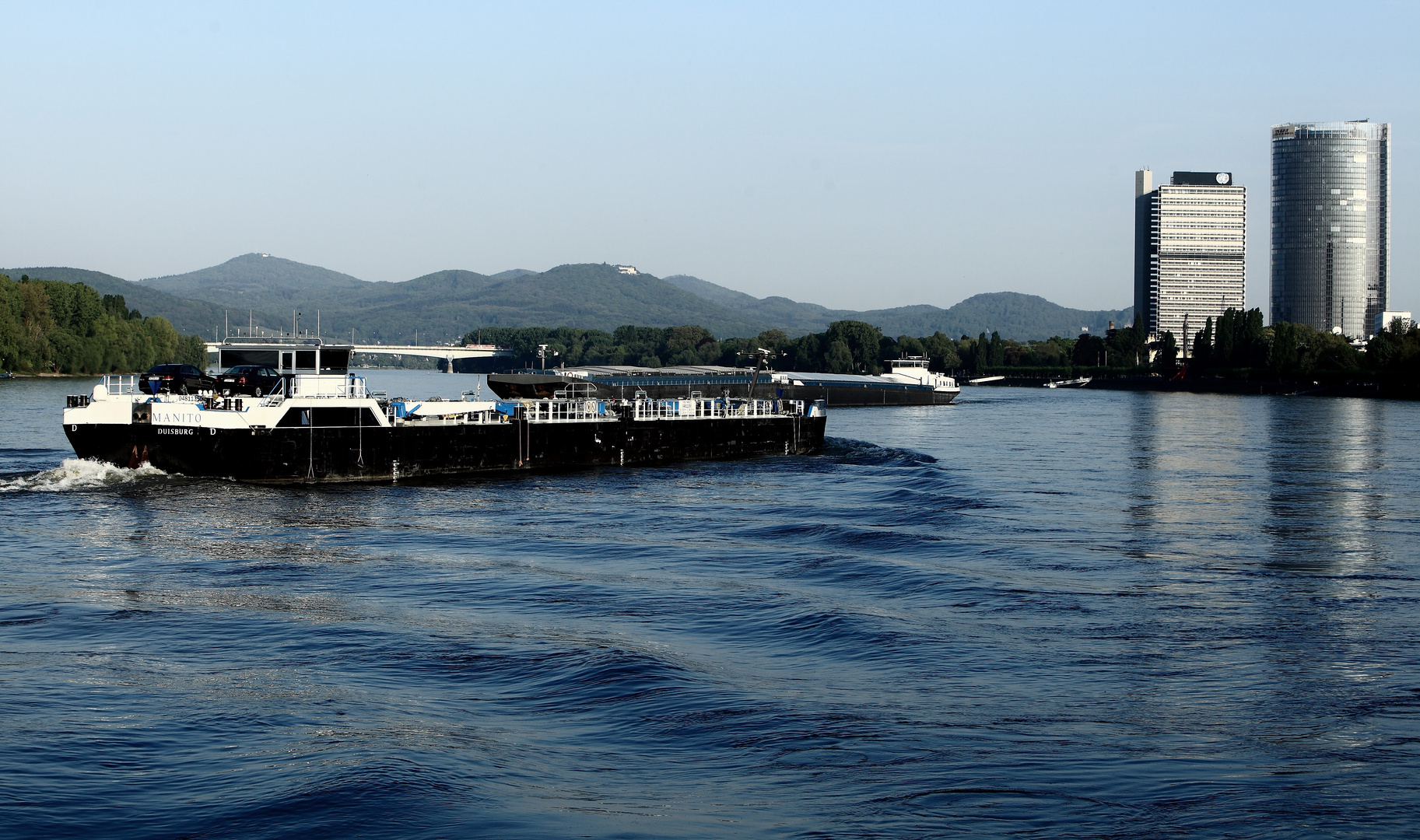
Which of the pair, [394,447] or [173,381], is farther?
[394,447]

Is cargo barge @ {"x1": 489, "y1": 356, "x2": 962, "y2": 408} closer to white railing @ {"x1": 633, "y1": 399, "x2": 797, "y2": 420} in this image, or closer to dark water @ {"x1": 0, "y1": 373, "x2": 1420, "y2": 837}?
white railing @ {"x1": 633, "y1": 399, "x2": 797, "y2": 420}

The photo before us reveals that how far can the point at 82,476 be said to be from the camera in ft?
179

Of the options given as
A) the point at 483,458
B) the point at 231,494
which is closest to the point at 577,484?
the point at 483,458

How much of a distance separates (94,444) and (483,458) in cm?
1865

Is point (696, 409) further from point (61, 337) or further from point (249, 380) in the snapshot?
point (61, 337)

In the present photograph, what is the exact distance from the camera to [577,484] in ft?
206

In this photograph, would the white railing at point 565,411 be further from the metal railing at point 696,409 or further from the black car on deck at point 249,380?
the black car on deck at point 249,380

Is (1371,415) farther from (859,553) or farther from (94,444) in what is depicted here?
(94,444)

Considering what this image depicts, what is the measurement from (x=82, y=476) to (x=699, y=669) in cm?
4060

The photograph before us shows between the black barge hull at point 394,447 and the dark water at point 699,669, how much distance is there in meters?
2.53

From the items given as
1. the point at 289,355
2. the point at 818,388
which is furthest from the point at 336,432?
the point at 818,388

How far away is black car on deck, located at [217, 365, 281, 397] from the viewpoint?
60.5 m

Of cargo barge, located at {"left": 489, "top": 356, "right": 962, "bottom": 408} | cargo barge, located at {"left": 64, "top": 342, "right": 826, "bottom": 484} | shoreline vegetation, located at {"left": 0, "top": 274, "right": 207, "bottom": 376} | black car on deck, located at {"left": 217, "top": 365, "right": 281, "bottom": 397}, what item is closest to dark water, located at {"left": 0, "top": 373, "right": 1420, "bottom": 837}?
cargo barge, located at {"left": 64, "top": 342, "right": 826, "bottom": 484}

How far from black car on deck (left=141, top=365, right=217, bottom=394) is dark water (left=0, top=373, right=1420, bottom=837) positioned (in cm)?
767
